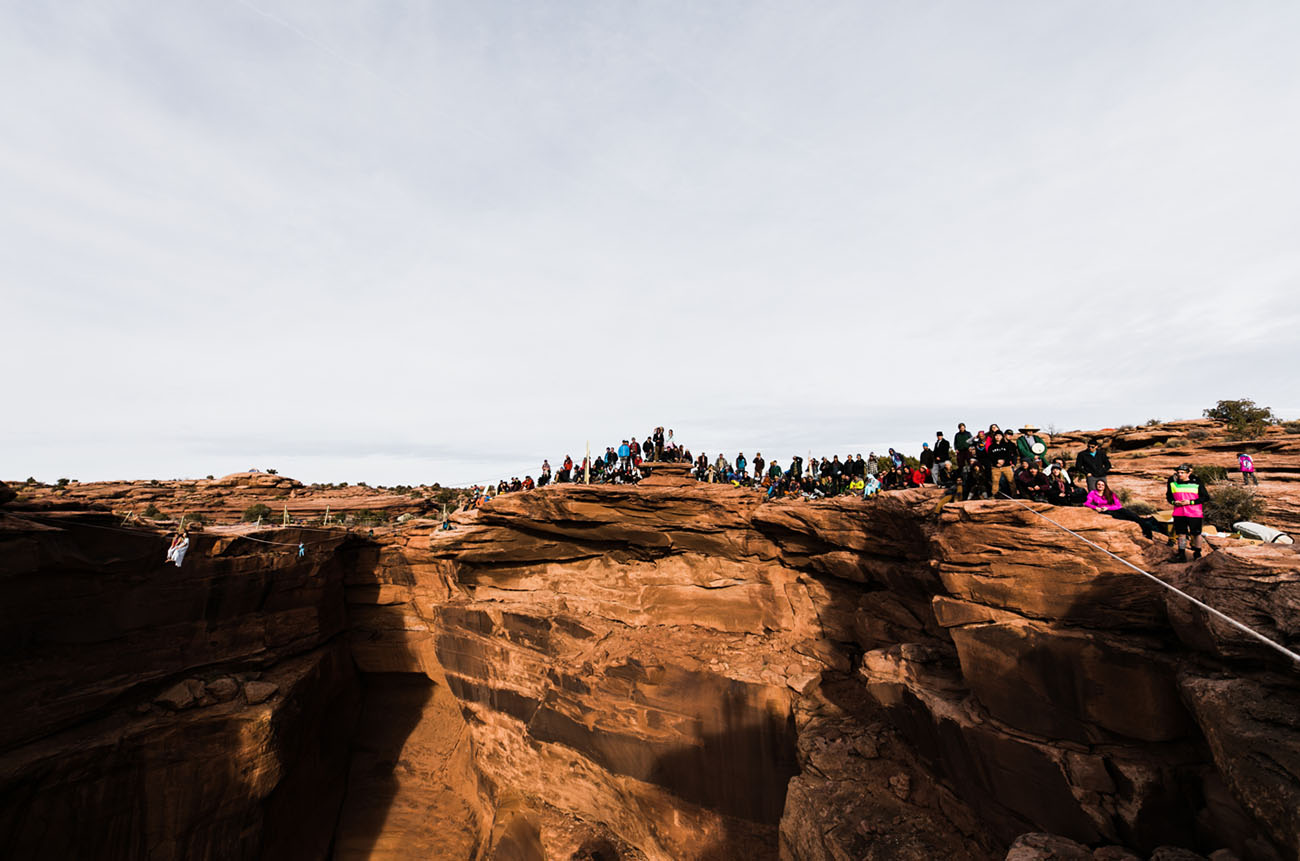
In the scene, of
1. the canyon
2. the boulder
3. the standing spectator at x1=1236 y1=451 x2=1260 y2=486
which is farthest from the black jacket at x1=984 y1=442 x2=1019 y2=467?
the boulder

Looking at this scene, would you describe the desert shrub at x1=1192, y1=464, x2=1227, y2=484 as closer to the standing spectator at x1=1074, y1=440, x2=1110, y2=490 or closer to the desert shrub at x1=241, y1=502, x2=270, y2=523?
the standing spectator at x1=1074, y1=440, x2=1110, y2=490

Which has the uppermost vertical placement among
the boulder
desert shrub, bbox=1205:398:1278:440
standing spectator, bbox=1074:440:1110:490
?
desert shrub, bbox=1205:398:1278:440

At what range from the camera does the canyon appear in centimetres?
766

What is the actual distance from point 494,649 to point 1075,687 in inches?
697

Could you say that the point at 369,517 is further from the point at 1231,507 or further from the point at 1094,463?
the point at 1231,507

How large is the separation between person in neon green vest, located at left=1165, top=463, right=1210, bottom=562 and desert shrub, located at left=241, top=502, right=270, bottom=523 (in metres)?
36.4

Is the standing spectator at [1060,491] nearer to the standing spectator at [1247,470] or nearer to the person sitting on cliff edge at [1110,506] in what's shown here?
the person sitting on cliff edge at [1110,506]

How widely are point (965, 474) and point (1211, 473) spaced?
7302 mm

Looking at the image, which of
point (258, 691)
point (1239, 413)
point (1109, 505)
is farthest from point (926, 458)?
point (258, 691)

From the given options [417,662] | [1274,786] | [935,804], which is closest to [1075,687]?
[1274,786]

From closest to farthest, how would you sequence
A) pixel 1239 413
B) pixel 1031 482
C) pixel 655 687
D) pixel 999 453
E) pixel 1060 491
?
1. pixel 1060 491
2. pixel 1031 482
3. pixel 999 453
4. pixel 655 687
5. pixel 1239 413

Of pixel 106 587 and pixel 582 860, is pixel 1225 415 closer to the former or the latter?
pixel 582 860

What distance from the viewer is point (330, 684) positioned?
69.0 feet

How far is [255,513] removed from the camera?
2894 cm
